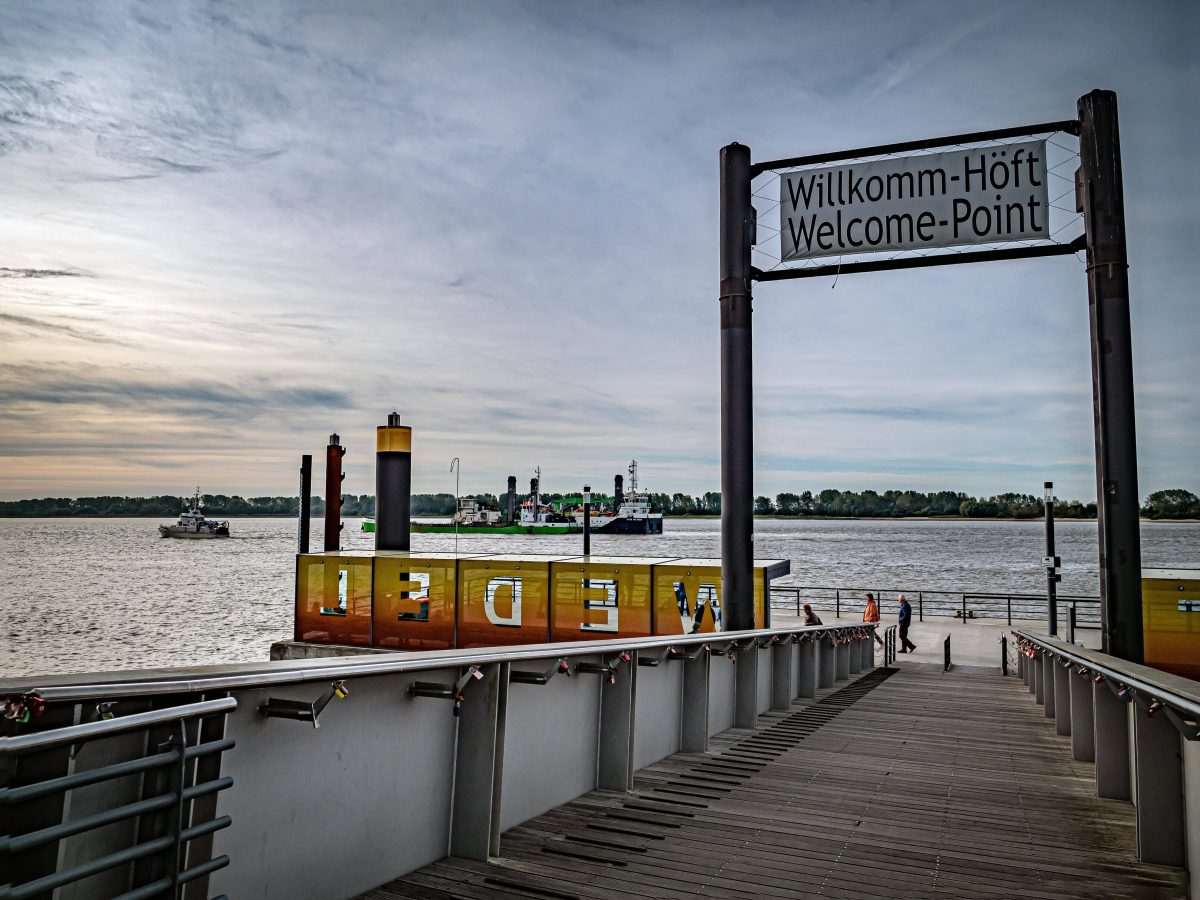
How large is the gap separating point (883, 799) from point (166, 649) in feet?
107

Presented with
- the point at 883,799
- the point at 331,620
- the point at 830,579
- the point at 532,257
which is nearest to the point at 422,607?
the point at 331,620

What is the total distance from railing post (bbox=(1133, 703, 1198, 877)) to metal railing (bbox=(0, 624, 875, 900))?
2776 millimetres

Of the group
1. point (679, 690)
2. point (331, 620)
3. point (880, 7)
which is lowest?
point (331, 620)

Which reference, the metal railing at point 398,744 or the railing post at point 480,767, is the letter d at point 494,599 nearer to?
the metal railing at point 398,744

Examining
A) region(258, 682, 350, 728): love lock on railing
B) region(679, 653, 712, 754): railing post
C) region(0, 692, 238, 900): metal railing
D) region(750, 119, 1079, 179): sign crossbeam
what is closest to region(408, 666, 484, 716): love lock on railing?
region(258, 682, 350, 728): love lock on railing

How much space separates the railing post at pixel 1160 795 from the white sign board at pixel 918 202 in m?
5.42

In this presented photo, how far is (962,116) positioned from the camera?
50.5 feet

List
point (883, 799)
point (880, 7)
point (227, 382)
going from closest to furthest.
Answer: point (883, 799) → point (880, 7) → point (227, 382)

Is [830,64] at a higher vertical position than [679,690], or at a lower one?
higher

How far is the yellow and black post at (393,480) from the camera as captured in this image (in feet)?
90.4

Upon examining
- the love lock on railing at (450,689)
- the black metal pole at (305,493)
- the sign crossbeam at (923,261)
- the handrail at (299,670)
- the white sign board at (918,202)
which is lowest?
the love lock on railing at (450,689)

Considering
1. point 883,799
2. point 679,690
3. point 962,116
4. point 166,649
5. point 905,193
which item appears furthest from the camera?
point 166,649

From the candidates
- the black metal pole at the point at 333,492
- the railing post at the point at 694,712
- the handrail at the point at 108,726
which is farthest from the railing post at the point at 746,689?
the black metal pole at the point at 333,492

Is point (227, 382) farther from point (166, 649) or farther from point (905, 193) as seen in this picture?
point (905, 193)
